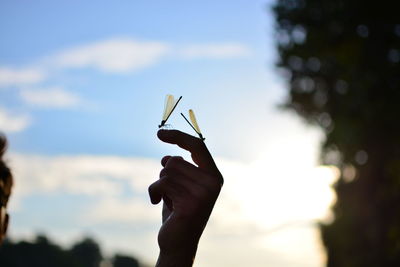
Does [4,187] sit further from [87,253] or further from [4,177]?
[87,253]

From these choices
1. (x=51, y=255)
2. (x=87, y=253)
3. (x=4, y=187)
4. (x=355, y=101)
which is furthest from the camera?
(x=87, y=253)

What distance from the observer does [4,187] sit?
286 centimetres

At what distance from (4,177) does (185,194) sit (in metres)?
1.24

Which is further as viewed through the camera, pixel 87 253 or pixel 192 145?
pixel 87 253

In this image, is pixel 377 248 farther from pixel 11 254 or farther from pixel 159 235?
pixel 11 254

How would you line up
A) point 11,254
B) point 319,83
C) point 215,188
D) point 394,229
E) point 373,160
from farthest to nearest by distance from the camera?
point 11,254
point 319,83
point 373,160
point 394,229
point 215,188

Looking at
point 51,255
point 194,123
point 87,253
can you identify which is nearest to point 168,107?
point 194,123

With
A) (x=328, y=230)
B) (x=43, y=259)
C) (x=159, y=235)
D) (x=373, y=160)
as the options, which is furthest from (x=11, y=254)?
(x=159, y=235)

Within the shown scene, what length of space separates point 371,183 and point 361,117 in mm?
4447

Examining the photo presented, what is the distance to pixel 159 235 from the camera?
214 cm

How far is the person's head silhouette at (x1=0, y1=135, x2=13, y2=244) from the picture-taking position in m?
2.82

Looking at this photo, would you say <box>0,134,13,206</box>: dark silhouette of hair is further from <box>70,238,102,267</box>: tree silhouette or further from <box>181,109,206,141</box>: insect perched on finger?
<box>70,238,102,267</box>: tree silhouette

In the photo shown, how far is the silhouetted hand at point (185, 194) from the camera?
204 centimetres

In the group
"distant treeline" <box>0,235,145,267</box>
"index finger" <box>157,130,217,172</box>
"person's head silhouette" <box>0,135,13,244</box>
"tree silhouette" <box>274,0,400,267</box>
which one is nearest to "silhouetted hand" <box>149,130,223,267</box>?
"index finger" <box>157,130,217,172</box>
